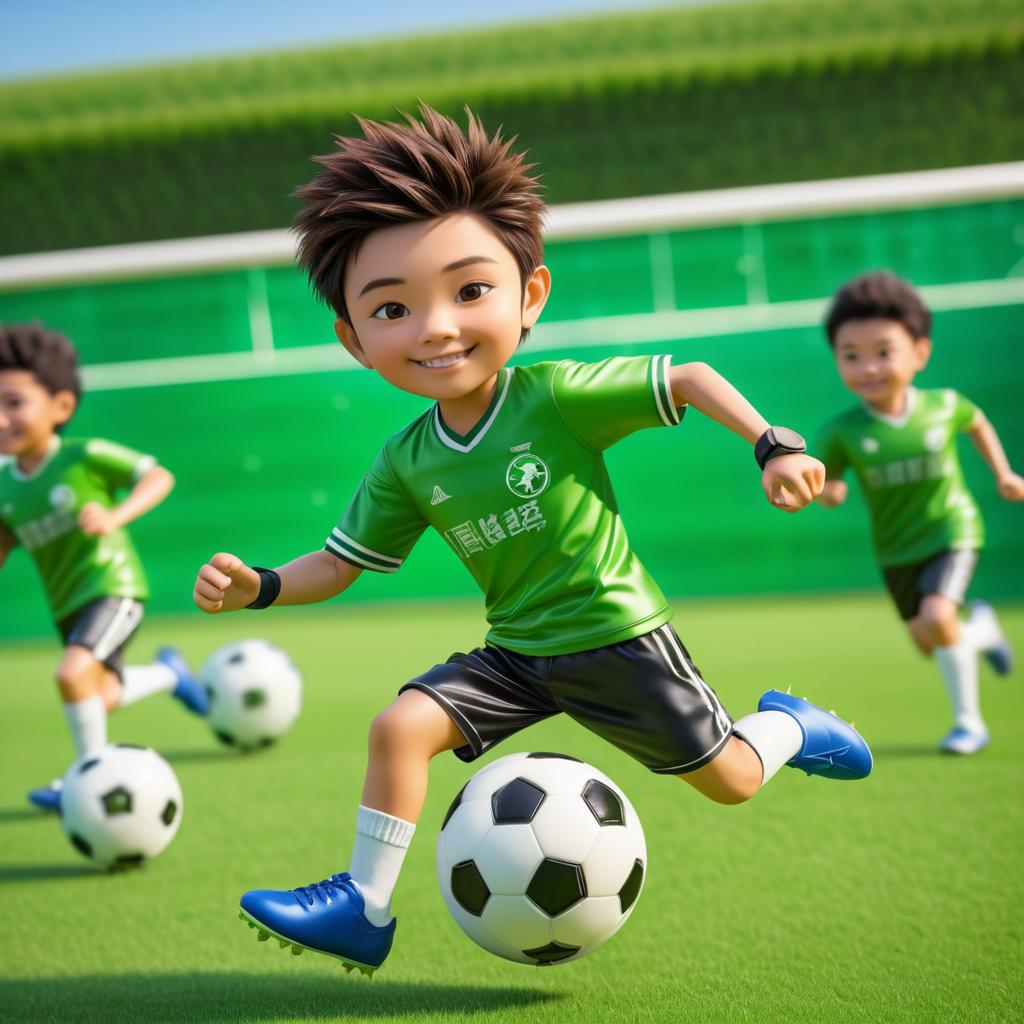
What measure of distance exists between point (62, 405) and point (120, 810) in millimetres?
1939

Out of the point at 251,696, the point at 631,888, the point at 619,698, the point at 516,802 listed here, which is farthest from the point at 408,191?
the point at 251,696

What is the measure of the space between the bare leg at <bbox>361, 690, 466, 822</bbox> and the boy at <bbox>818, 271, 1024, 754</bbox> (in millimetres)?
2722

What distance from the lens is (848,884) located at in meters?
3.38

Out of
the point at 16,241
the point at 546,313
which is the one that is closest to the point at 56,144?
the point at 16,241

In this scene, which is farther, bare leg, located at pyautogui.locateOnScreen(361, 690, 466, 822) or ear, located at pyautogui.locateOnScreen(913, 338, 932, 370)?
ear, located at pyautogui.locateOnScreen(913, 338, 932, 370)

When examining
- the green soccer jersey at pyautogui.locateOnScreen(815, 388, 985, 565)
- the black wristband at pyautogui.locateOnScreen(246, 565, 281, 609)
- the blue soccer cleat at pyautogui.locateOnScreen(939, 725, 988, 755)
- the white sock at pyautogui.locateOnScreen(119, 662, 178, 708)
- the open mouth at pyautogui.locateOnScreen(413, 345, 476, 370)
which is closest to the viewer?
the open mouth at pyautogui.locateOnScreen(413, 345, 476, 370)

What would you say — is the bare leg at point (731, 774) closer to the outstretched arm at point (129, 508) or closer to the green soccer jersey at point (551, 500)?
the green soccer jersey at point (551, 500)

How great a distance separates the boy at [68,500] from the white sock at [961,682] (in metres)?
3.03

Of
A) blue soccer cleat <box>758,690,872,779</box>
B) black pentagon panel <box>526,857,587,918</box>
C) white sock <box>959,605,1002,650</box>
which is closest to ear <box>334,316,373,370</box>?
black pentagon panel <box>526,857,587,918</box>

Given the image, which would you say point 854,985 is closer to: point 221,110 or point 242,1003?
point 242,1003

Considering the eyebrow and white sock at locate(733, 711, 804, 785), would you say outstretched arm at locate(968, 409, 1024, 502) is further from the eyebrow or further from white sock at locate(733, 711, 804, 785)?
the eyebrow

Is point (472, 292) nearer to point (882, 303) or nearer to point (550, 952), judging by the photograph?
point (550, 952)

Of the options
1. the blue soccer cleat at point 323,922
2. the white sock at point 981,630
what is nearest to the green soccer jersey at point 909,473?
the white sock at point 981,630

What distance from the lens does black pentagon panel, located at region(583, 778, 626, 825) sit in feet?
9.03
